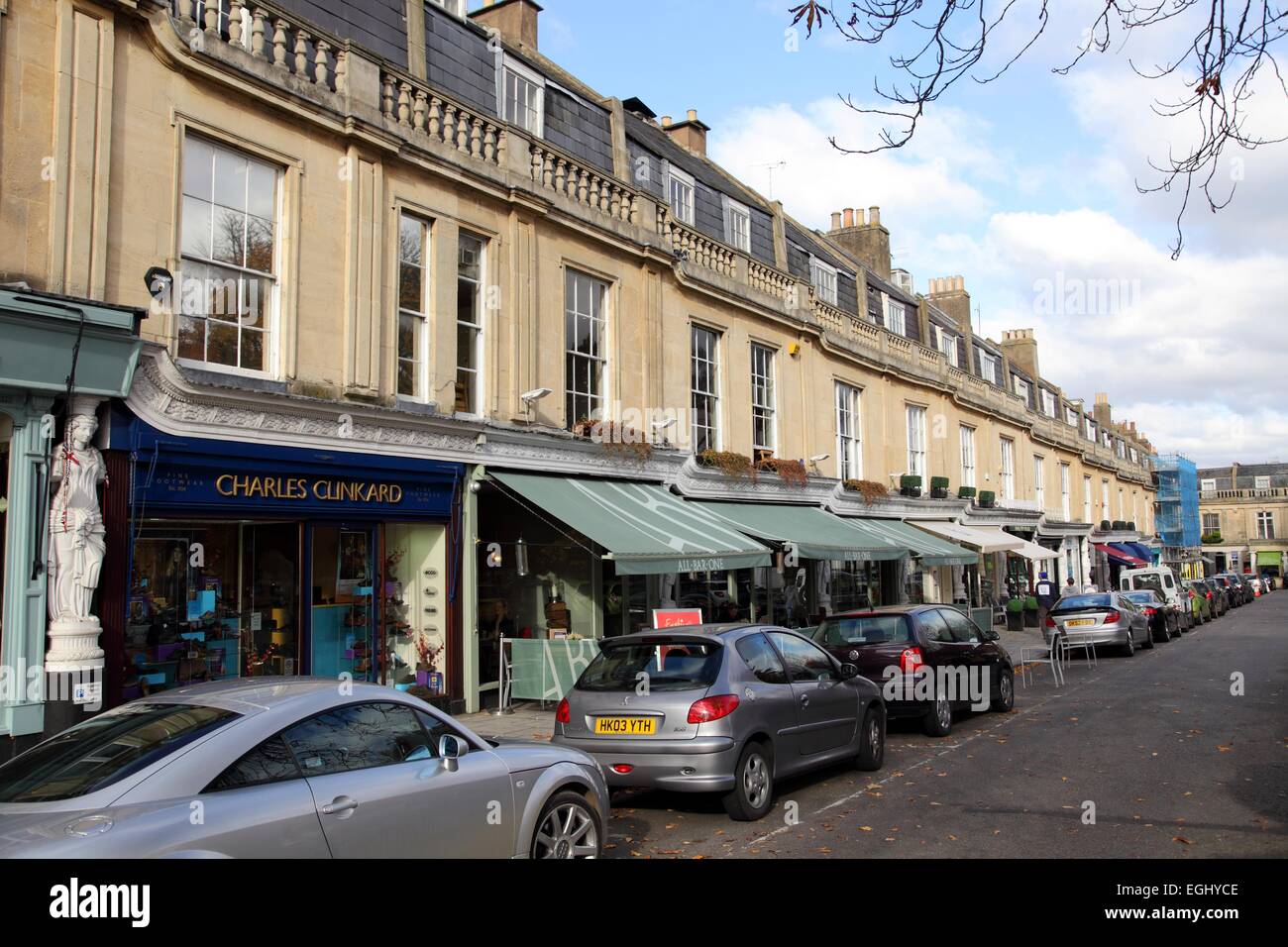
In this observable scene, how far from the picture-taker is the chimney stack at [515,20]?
18.5 metres

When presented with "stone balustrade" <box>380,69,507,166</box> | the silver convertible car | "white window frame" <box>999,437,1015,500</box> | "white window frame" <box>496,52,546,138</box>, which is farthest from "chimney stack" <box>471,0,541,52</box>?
"white window frame" <box>999,437,1015,500</box>

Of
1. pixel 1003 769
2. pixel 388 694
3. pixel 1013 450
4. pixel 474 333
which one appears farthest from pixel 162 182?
pixel 1013 450

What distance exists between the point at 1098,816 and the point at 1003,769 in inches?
77.5

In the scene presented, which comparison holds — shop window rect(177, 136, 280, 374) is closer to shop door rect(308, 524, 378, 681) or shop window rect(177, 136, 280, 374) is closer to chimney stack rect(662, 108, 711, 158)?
shop door rect(308, 524, 378, 681)

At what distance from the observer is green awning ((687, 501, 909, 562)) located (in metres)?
17.5

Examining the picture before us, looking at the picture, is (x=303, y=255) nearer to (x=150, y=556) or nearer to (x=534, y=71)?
(x=150, y=556)

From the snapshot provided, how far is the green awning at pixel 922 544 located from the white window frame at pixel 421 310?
12.9 metres

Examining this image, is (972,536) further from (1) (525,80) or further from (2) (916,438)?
(1) (525,80)

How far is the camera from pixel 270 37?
11250 mm

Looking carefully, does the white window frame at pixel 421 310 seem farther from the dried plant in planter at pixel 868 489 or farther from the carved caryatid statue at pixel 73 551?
the dried plant in planter at pixel 868 489

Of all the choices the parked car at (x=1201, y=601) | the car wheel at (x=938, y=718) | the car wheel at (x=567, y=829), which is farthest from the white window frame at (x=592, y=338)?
the parked car at (x=1201, y=601)

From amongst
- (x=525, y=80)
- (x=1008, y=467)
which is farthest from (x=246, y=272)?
(x=1008, y=467)

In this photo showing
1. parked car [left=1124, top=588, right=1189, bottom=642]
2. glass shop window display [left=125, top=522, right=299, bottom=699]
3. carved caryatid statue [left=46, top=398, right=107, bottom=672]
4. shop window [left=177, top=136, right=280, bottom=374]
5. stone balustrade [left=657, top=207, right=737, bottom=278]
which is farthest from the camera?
parked car [left=1124, top=588, right=1189, bottom=642]

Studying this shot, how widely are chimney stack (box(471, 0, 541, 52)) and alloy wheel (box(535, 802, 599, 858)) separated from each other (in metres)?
16.1
